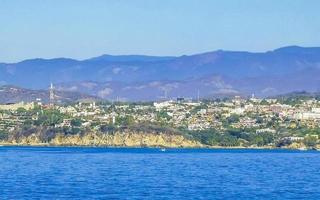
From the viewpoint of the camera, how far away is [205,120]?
546 ft

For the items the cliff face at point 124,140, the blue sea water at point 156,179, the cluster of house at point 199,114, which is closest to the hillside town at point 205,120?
the cluster of house at point 199,114

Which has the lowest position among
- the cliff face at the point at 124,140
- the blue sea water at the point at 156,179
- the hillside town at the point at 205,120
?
the blue sea water at the point at 156,179

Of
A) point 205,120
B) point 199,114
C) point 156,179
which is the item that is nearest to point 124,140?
point 205,120

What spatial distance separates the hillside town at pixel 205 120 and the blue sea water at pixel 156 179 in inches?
1867

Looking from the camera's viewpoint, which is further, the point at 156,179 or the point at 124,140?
the point at 124,140

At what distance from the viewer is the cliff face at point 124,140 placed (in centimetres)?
14238

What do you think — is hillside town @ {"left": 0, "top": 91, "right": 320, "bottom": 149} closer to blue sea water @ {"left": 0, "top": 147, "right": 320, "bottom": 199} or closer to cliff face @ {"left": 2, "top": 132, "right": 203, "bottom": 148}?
cliff face @ {"left": 2, "top": 132, "right": 203, "bottom": 148}

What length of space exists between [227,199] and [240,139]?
Answer: 87.9m

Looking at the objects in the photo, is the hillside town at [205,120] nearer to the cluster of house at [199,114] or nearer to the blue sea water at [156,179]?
the cluster of house at [199,114]

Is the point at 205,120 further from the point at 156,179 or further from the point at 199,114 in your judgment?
the point at 156,179

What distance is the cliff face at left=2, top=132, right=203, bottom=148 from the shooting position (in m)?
142

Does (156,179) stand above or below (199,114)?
below

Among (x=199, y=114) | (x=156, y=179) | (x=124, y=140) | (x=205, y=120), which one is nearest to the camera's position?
(x=156, y=179)

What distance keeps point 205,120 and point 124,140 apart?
954 inches
